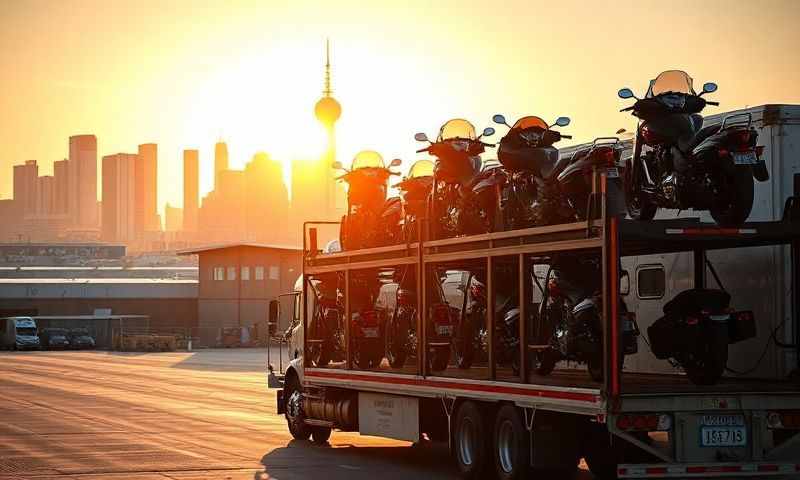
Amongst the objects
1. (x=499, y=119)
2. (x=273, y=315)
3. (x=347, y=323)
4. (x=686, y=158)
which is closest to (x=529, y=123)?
(x=499, y=119)

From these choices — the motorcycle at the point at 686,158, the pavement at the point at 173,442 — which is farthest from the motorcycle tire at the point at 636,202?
the pavement at the point at 173,442

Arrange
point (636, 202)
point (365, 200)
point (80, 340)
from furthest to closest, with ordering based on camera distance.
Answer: point (80, 340), point (365, 200), point (636, 202)

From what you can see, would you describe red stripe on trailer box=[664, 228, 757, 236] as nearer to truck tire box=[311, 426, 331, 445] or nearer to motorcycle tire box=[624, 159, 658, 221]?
motorcycle tire box=[624, 159, 658, 221]

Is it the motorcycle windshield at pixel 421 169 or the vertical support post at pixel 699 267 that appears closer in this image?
the vertical support post at pixel 699 267

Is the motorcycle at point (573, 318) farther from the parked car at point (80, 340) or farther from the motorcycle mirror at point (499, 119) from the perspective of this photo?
the parked car at point (80, 340)

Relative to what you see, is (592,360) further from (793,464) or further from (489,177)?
(489,177)

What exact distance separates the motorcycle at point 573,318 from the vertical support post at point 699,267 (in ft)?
3.85

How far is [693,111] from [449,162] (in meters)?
4.86

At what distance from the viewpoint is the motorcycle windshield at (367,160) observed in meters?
22.6

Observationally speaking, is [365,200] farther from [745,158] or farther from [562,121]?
[745,158]

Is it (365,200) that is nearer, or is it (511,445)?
(511,445)

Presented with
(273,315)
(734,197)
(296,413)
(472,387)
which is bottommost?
(296,413)

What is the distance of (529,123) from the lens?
16.6 meters

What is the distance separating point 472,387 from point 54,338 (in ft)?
286
